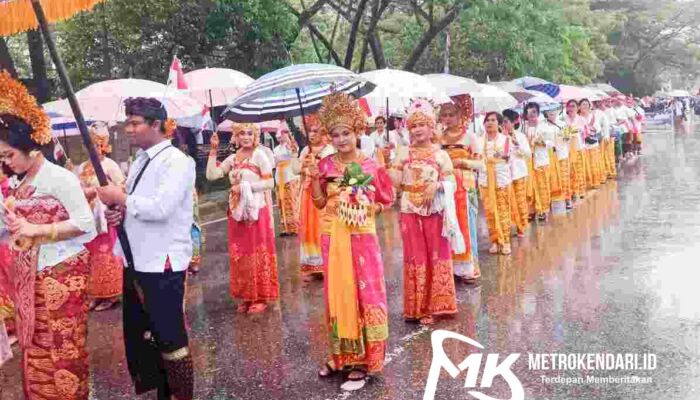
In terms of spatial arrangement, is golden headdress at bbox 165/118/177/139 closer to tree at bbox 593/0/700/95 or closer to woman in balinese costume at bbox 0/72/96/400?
woman in balinese costume at bbox 0/72/96/400

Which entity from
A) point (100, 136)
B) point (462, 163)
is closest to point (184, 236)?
point (100, 136)

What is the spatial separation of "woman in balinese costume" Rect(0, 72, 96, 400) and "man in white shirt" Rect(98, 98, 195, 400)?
0.27 meters

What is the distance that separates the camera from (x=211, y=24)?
52.9 ft

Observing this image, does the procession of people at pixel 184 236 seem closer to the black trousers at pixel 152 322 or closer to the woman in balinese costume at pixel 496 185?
the black trousers at pixel 152 322

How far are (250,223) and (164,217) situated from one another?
3.24 metres

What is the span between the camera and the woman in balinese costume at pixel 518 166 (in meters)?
10.2

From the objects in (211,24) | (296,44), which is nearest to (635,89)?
(296,44)

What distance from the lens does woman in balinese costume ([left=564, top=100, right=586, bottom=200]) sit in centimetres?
1428

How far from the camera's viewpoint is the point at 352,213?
5148 millimetres

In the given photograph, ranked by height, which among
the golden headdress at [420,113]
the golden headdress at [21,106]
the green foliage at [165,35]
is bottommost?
the golden headdress at [420,113]

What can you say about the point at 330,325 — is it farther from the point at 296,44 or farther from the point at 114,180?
the point at 296,44

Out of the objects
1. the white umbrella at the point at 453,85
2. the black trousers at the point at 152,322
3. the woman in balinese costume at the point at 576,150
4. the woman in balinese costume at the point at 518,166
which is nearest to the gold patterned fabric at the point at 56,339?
the black trousers at the point at 152,322

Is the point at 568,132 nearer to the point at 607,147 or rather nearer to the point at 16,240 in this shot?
the point at 607,147

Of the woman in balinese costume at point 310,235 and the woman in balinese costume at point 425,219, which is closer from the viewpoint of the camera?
the woman in balinese costume at point 425,219
